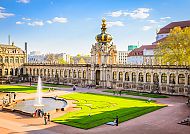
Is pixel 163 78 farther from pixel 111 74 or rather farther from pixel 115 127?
pixel 115 127

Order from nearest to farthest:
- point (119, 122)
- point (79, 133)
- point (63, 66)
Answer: point (79, 133)
point (119, 122)
point (63, 66)

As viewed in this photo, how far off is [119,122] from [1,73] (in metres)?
71.2

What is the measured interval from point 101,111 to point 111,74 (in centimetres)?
3543

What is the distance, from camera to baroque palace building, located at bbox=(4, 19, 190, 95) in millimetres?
64525

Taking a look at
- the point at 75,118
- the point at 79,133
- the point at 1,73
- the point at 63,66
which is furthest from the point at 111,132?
the point at 1,73

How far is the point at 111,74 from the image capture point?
7762 cm

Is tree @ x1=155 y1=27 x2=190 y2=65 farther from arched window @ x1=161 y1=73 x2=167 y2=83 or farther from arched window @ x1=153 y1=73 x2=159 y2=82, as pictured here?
arched window @ x1=153 y1=73 x2=159 y2=82

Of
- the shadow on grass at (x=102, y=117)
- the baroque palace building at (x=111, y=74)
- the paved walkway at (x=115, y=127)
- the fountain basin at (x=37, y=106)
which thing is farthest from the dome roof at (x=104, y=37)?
the paved walkway at (x=115, y=127)

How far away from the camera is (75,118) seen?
124 feet

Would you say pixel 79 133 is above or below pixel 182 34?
below

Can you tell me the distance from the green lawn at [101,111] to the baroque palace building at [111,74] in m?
14.3

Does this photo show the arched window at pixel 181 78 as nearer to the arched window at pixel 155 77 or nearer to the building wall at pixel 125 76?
the building wall at pixel 125 76

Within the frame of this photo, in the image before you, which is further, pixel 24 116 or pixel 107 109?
pixel 107 109

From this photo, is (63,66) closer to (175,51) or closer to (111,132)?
(175,51)
